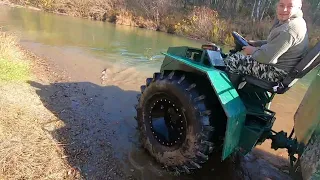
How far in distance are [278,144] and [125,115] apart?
2376 mm

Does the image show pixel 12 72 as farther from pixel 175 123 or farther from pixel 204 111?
pixel 204 111

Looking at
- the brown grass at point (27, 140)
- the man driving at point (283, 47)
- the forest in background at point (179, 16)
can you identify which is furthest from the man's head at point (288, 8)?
the forest in background at point (179, 16)

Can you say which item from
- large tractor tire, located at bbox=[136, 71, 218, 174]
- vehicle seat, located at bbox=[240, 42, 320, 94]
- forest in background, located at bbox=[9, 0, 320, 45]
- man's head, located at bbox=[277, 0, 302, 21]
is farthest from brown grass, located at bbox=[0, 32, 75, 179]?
forest in background, located at bbox=[9, 0, 320, 45]

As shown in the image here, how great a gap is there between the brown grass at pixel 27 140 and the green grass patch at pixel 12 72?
191 millimetres

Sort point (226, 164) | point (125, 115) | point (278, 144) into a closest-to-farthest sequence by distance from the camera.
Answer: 1. point (278, 144)
2. point (226, 164)
3. point (125, 115)

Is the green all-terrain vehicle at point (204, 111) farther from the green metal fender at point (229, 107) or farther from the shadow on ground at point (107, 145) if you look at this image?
the shadow on ground at point (107, 145)

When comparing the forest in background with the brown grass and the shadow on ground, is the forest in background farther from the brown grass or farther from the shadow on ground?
the brown grass

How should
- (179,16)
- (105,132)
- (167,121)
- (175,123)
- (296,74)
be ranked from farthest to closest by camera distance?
(179,16), (105,132), (167,121), (175,123), (296,74)

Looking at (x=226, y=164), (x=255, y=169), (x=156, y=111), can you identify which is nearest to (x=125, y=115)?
(x=156, y=111)

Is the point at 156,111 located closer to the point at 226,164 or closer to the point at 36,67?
the point at 226,164

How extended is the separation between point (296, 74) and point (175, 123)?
1323 mm

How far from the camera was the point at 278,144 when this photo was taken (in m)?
3.23

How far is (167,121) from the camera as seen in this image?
10.8ft

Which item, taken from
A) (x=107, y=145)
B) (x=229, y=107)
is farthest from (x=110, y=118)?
(x=229, y=107)
